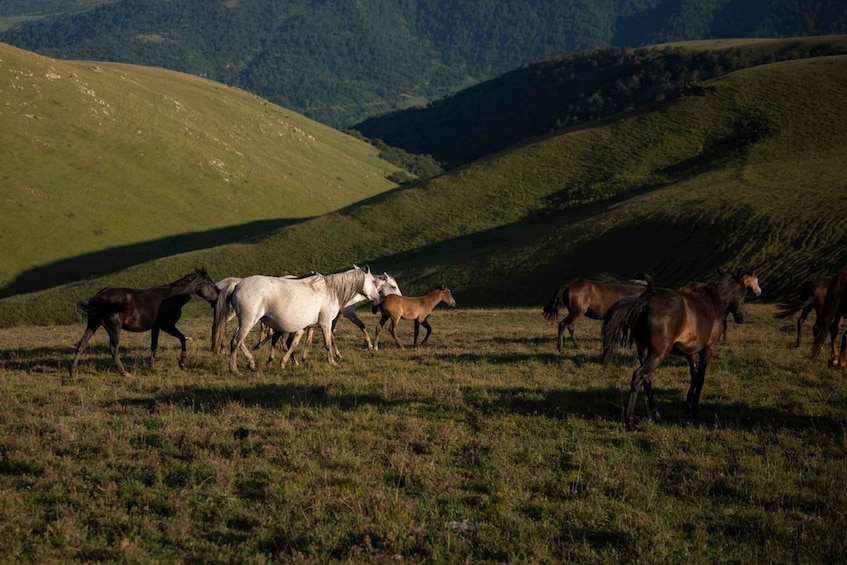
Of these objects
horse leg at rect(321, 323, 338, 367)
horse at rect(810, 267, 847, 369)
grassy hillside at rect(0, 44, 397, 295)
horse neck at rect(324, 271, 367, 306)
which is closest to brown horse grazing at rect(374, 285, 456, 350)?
horse neck at rect(324, 271, 367, 306)

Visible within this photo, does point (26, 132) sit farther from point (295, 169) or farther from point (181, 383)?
point (181, 383)

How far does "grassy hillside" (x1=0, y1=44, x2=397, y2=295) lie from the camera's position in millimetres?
83562

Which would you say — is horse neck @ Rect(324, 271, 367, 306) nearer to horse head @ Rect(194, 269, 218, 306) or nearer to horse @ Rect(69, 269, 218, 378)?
horse head @ Rect(194, 269, 218, 306)

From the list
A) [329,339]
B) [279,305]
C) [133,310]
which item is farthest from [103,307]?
[329,339]

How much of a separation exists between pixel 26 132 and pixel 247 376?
316 ft

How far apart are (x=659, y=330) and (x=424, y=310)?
10381 mm

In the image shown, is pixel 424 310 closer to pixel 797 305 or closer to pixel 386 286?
pixel 386 286

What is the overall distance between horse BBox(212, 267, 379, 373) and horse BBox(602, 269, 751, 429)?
673 centimetres

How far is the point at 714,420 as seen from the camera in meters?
11.2

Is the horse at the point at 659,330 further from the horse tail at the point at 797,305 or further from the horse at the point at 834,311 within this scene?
the horse tail at the point at 797,305

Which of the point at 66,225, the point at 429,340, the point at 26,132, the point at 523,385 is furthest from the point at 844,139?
the point at 26,132

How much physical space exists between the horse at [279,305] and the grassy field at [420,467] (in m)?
0.99

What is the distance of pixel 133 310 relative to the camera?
15.2m

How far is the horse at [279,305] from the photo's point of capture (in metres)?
14.4
